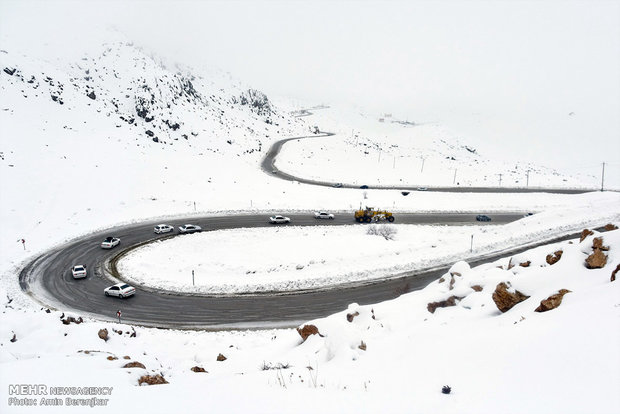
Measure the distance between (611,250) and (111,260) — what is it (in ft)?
124

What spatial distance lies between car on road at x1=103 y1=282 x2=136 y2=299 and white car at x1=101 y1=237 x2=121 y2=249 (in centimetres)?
1091

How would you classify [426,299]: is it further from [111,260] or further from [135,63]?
[135,63]

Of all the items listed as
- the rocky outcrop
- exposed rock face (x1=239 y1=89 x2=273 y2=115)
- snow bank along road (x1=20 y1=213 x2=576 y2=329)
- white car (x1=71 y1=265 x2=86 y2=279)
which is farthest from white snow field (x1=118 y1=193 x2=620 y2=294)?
exposed rock face (x1=239 y1=89 x2=273 y2=115)

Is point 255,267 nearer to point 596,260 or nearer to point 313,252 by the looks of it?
point 313,252

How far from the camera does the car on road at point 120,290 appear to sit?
27562 millimetres

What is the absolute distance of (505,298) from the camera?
42.3 feet

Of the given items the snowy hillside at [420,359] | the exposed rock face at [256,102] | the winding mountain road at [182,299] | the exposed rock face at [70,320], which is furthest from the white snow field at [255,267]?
the exposed rock face at [256,102]

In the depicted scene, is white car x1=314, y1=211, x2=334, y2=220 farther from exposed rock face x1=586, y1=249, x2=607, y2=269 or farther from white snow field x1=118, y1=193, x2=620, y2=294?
exposed rock face x1=586, y1=249, x2=607, y2=269

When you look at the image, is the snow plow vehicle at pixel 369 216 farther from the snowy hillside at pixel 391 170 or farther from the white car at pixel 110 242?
the white car at pixel 110 242

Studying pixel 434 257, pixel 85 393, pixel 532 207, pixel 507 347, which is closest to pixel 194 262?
pixel 434 257

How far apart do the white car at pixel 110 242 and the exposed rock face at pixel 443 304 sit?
34.0 meters

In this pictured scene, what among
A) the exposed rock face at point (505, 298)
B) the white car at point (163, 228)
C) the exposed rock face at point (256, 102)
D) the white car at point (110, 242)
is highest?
the exposed rock face at point (256, 102)

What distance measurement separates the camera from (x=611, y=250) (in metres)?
13.4

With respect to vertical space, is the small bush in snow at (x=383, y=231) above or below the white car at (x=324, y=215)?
below
